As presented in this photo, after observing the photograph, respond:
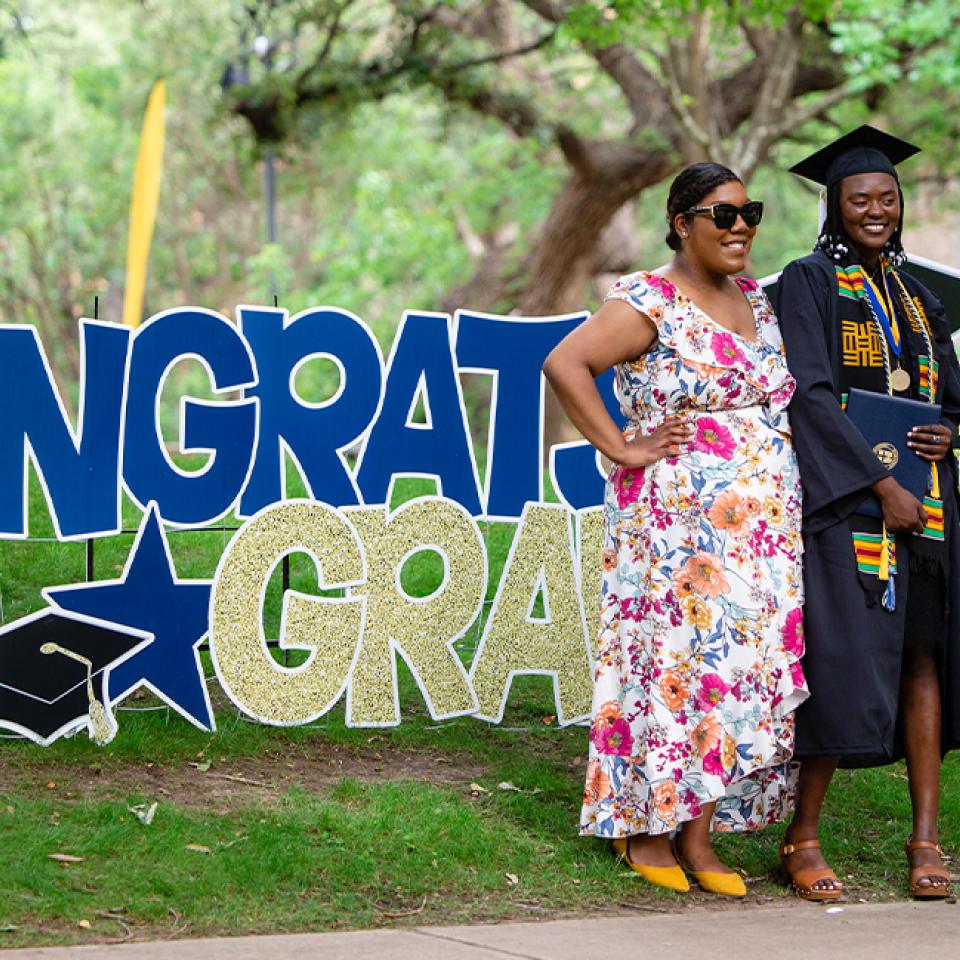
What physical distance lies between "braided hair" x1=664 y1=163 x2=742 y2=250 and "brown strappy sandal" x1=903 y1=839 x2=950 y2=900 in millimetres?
2010

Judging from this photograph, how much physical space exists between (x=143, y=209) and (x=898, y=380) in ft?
26.0

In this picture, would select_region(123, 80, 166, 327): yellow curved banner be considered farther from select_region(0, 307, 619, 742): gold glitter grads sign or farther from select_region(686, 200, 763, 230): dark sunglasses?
select_region(686, 200, 763, 230): dark sunglasses

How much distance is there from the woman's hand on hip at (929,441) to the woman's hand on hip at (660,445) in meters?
0.69

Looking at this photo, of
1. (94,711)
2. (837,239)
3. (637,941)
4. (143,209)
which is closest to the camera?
(637,941)

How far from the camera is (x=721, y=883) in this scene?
4.54m

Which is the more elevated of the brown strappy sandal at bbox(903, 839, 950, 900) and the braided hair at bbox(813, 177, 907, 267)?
the braided hair at bbox(813, 177, 907, 267)

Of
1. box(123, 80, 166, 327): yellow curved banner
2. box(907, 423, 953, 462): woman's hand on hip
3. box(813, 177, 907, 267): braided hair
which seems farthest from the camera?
box(123, 80, 166, 327): yellow curved banner

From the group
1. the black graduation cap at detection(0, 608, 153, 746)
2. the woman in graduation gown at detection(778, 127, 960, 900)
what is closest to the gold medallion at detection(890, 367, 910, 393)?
the woman in graduation gown at detection(778, 127, 960, 900)

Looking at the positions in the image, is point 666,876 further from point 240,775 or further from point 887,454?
point 240,775

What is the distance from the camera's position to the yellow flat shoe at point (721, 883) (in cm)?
453

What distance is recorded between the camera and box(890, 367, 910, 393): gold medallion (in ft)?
15.0

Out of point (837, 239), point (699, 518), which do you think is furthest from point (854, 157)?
point (699, 518)

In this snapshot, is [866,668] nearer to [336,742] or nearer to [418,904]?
[418,904]

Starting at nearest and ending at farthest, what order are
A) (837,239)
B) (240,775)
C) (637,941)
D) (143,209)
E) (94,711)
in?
(637,941)
(837,239)
(240,775)
(94,711)
(143,209)
